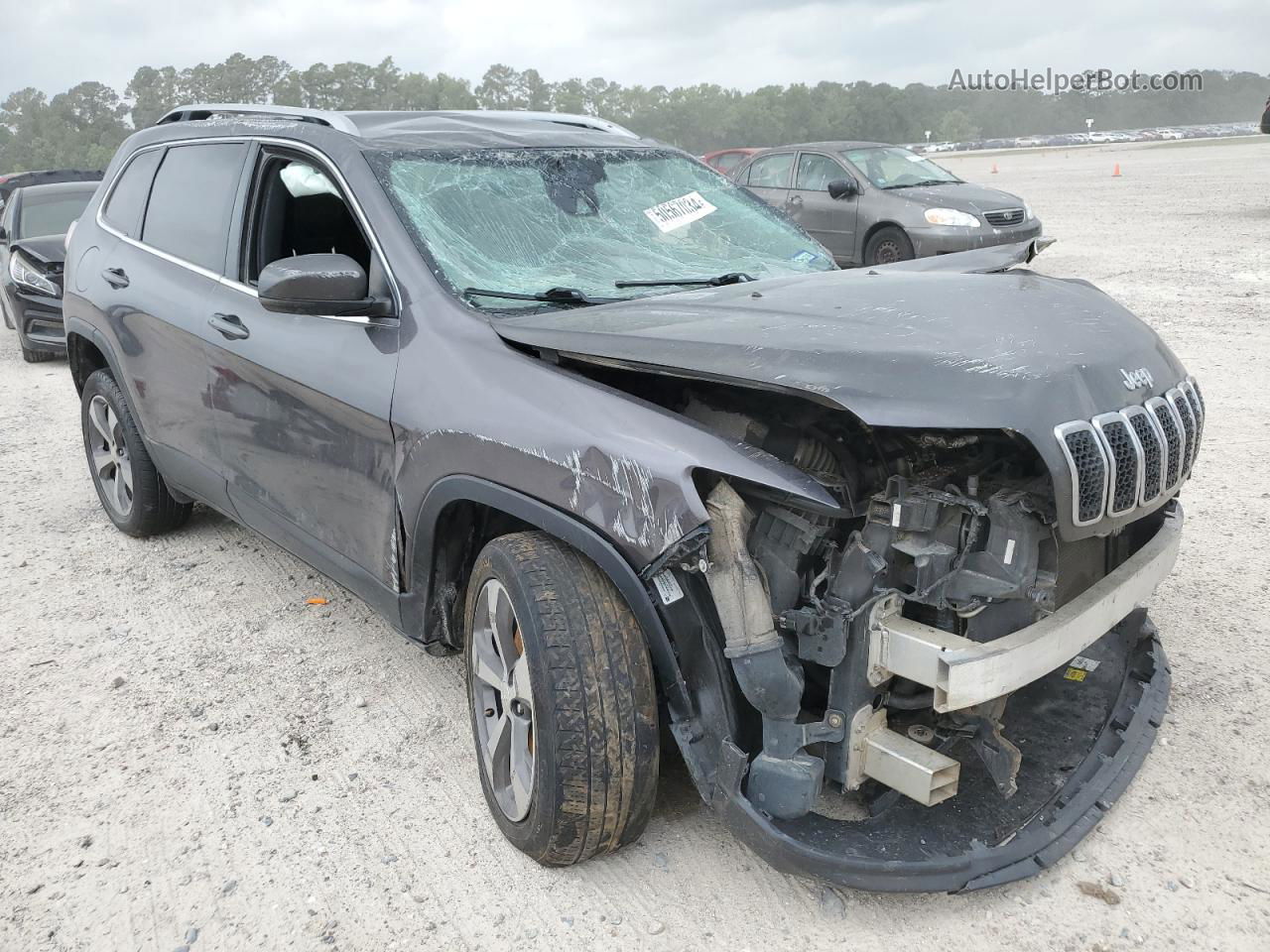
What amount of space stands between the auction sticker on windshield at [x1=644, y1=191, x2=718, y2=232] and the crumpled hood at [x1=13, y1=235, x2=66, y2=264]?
8.25 m

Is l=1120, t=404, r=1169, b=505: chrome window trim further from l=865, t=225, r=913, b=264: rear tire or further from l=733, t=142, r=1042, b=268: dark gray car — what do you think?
l=865, t=225, r=913, b=264: rear tire

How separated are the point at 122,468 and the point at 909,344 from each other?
414 centimetres

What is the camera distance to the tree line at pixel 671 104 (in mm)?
52812

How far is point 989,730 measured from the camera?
260 centimetres

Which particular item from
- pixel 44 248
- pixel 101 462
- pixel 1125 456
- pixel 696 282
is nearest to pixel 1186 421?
pixel 1125 456

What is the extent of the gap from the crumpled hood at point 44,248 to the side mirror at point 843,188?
25.7ft

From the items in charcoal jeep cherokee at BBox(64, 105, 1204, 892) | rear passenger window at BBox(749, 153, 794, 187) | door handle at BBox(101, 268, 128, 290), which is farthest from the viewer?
rear passenger window at BBox(749, 153, 794, 187)

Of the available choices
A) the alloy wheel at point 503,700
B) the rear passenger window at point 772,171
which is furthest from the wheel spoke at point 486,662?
the rear passenger window at point 772,171

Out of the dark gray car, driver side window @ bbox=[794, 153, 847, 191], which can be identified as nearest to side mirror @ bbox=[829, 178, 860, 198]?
the dark gray car

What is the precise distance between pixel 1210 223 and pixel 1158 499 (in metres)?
14.4

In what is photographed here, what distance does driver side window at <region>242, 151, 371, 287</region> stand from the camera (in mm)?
3617

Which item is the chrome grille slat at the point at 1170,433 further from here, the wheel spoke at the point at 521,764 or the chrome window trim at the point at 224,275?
the chrome window trim at the point at 224,275

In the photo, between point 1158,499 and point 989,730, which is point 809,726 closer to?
point 989,730

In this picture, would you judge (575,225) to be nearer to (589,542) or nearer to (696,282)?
(696,282)
